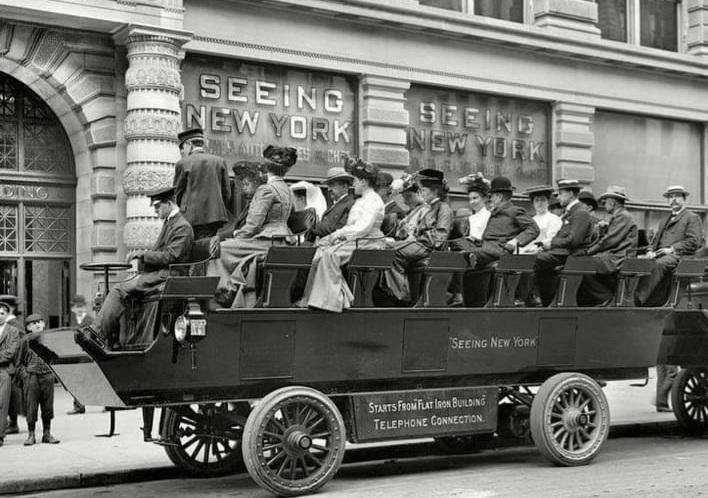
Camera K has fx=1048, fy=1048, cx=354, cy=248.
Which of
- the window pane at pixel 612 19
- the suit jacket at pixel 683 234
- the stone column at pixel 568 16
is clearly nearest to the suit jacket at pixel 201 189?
the suit jacket at pixel 683 234

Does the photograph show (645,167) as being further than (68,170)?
Yes

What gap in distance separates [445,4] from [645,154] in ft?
19.4

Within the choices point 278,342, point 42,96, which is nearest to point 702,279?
point 278,342

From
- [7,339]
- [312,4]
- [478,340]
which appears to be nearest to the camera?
[478,340]

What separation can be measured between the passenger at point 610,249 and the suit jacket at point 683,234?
599mm

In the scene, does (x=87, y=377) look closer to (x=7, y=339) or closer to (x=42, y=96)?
(x=7, y=339)

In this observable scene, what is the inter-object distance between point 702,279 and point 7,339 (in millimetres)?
7730

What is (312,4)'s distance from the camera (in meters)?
17.4

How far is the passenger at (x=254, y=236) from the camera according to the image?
8422mm

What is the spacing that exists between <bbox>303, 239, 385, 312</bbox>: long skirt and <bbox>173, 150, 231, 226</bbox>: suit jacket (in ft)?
4.08

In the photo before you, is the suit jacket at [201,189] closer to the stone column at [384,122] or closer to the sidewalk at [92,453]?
the sidewalk at [92,453]

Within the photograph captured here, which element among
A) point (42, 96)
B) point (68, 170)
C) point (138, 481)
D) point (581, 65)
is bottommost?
→ point (138, 481)

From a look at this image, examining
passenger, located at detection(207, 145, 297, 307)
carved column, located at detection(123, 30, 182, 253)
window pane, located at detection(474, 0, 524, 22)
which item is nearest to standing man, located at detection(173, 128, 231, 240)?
passenger, located at detection(207, 145, 297, 307)

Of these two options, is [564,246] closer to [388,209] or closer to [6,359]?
[388,209]
